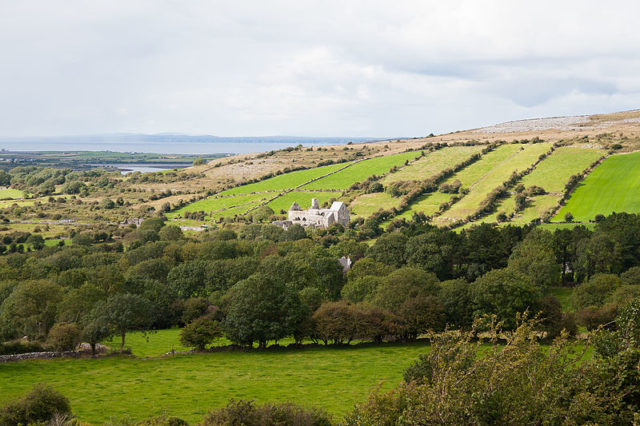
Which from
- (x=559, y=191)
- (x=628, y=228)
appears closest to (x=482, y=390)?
(x=628, y=228)

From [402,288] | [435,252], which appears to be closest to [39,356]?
[402,288]

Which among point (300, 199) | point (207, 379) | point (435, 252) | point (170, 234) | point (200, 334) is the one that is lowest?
point (207, 379)

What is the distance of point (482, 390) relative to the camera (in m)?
20.9

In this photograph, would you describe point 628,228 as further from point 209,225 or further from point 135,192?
point 135,192

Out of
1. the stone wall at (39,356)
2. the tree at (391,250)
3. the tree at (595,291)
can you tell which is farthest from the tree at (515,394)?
the tree at (391,250)

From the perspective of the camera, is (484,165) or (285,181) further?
(285,181)

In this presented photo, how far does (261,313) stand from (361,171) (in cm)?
12274

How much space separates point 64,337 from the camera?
50500 millimetres

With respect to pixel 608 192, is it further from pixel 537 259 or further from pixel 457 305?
pixel 457 305

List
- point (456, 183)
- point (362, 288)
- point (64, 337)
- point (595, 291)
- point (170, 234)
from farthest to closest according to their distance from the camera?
1. point (456, 183)
2. point (170, 234)
3. point (362, 288)
4. point (595, 291)
5. point (64, 337)

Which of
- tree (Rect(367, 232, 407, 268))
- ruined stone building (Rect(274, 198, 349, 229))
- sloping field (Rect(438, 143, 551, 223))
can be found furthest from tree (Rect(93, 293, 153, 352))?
sloping field (Rect(438, 143, 551, 223))

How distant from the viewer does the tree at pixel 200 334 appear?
Result: 5356cm

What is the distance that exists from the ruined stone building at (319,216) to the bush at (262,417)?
102286mm

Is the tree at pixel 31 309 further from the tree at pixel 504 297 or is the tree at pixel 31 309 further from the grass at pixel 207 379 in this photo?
the tree at pixel 504 297
